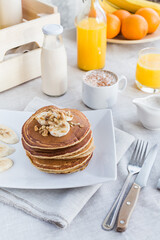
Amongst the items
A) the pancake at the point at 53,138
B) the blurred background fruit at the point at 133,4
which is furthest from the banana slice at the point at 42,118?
the blurred background fruit at the point at 133,4

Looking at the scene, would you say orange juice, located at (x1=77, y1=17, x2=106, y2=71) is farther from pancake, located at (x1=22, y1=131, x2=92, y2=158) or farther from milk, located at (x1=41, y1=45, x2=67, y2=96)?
pancake, located at (x1=22, y1=131, x2=92, y2=158)

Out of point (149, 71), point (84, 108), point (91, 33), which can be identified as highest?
point (91, 33)

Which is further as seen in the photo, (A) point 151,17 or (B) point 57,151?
(A) point 151,17

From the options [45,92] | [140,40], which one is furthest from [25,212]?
[140,40]

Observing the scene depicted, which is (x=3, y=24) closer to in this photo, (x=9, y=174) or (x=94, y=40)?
(x=94, y=40)

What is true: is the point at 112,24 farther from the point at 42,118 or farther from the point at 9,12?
the point at 42,118

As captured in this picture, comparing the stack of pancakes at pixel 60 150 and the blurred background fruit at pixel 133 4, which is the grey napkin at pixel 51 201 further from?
the blurred background fruit at pixel 133 4

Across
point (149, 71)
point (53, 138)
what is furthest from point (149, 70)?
point (53, 138)
